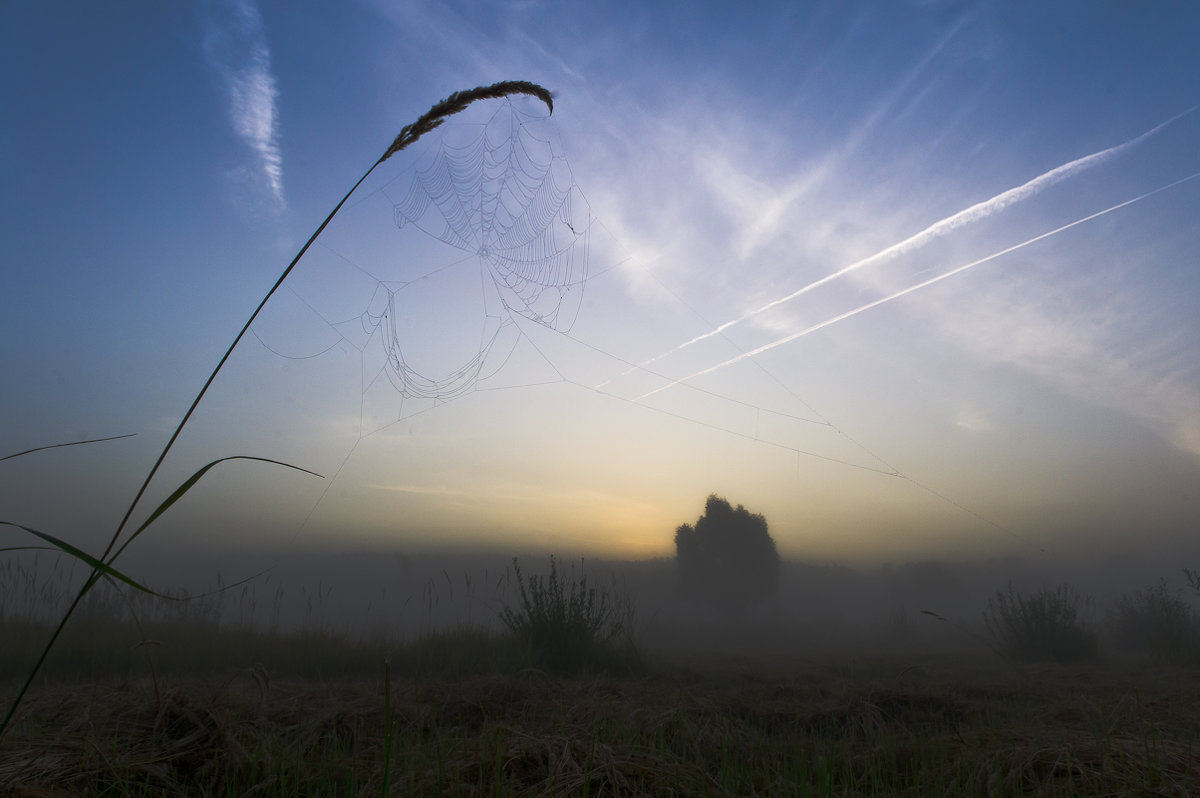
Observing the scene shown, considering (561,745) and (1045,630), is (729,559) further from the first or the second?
(561,745)

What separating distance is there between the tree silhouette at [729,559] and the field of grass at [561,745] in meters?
30.9

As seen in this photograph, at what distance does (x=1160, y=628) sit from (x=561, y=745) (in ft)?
50.7

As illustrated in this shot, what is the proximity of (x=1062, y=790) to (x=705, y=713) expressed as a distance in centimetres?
246

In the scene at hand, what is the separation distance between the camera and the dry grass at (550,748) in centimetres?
217

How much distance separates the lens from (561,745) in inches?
100.0

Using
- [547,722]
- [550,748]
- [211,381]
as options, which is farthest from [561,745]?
[211,381]

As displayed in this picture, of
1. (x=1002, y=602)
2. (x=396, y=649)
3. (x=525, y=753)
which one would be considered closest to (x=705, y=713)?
(x=525, y=753)

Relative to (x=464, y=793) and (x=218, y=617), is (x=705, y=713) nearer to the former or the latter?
(x=464, y=793)

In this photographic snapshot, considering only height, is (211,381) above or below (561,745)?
above

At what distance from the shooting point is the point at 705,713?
4.45 metres

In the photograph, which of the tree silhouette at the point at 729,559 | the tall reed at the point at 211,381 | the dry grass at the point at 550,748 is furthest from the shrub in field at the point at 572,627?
the tree silhouette at the point at 729,559

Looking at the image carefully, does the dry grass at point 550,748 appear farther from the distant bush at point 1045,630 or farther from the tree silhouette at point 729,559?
the tree silhouette at point 729,559

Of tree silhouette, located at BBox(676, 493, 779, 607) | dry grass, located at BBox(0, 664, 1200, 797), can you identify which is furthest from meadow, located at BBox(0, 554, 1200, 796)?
tree silhouette, located at BBox(676, 493, 779, 607)

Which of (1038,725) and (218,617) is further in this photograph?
(218,617)
